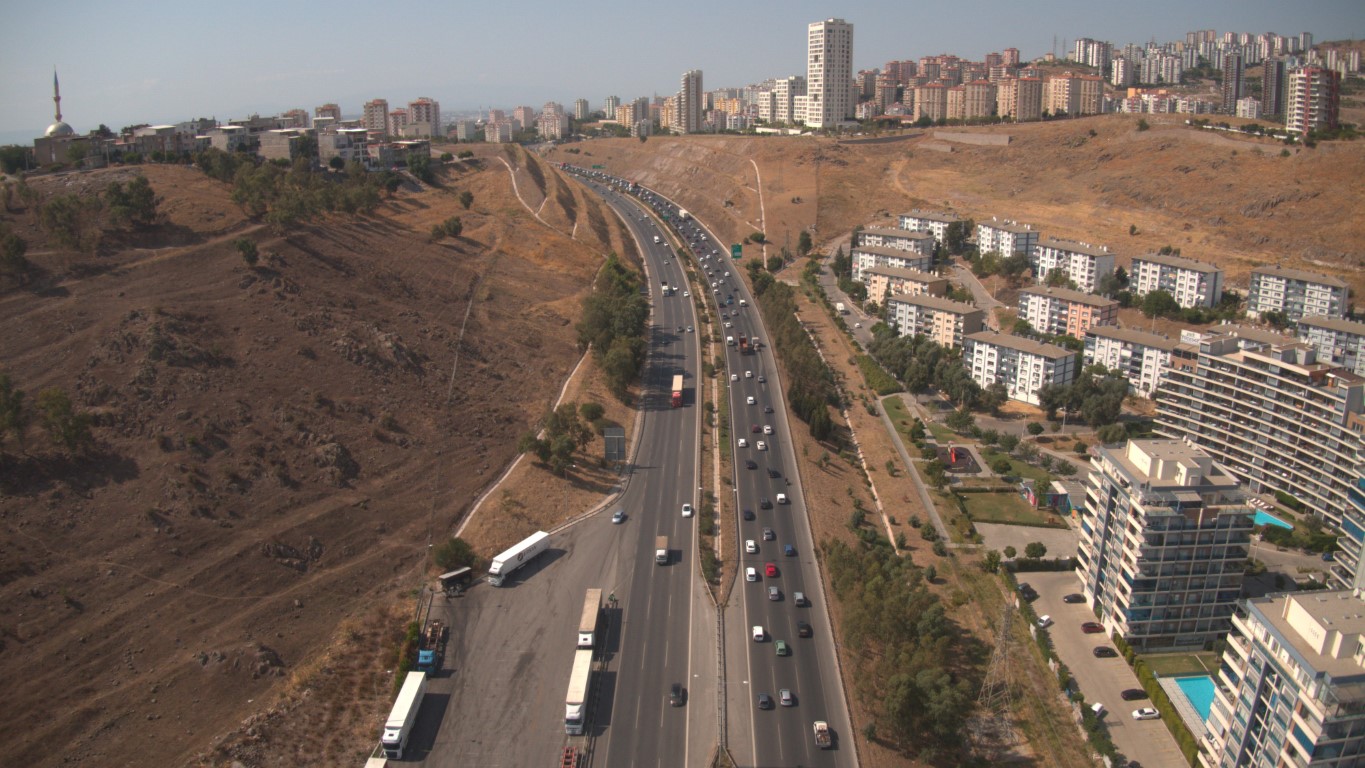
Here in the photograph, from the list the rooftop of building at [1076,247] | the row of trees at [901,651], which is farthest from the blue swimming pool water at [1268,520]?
the rooftop of building at [1076,247]

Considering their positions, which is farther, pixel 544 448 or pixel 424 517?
pixel 544 448

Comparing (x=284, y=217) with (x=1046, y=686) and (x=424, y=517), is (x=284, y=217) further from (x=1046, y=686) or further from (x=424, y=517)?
(x=1046, y=686)

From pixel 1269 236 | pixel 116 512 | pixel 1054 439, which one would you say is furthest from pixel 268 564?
pixel 1269 236

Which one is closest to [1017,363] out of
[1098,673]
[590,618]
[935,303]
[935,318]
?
[935,318]

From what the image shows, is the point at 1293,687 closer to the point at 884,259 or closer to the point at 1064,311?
the point at 1064,311

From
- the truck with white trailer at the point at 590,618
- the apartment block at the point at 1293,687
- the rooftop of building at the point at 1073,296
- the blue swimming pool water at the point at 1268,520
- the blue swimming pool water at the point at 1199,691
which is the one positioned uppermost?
the rooftop of building at the point at 1073,296

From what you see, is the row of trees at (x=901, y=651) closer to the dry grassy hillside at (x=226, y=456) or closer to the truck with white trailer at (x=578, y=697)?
the truck with white trailer at (x=578, y=697)

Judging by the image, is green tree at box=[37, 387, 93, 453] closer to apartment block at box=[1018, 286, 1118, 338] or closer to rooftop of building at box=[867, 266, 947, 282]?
rooftop of building at box=[867, 266, 947, 282]
